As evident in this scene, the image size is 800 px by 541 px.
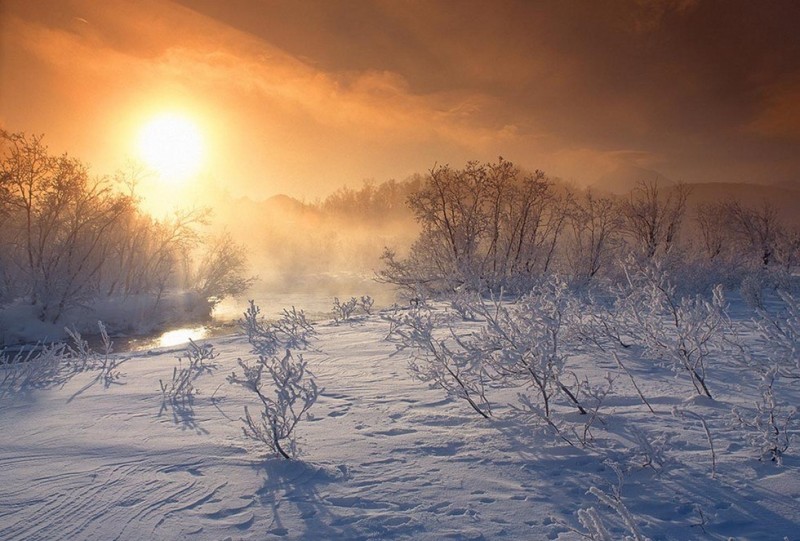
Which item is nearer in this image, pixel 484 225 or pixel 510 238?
pixel 484 225

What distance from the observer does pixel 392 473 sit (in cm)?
316

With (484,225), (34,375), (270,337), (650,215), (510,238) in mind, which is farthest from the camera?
(650,215)

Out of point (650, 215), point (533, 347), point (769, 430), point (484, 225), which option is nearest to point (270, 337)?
point (533, 347)

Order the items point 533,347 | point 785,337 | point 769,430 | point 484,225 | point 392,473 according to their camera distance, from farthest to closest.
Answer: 1. point 484,225
2. point 533,347
3. point 785,337
4. point 392,473
5. point 769,430

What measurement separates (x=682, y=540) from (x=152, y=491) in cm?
322

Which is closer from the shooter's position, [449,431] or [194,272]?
[449,431]

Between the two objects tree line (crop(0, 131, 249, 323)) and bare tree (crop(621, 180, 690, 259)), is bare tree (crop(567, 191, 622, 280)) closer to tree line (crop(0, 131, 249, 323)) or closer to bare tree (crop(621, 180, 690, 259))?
bare tree (crop(621, 180, 690, 259))

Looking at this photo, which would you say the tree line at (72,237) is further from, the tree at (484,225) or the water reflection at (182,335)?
the tree at (484,225)

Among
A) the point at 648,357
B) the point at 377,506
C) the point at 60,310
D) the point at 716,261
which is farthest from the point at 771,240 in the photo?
the point at 60,310

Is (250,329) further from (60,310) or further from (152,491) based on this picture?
(60,310)

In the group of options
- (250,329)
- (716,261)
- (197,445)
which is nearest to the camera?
(197,445)

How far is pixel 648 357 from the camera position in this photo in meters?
5.63

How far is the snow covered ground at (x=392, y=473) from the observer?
2545 millimetres

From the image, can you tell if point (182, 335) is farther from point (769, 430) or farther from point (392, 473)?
point (769, 430)
